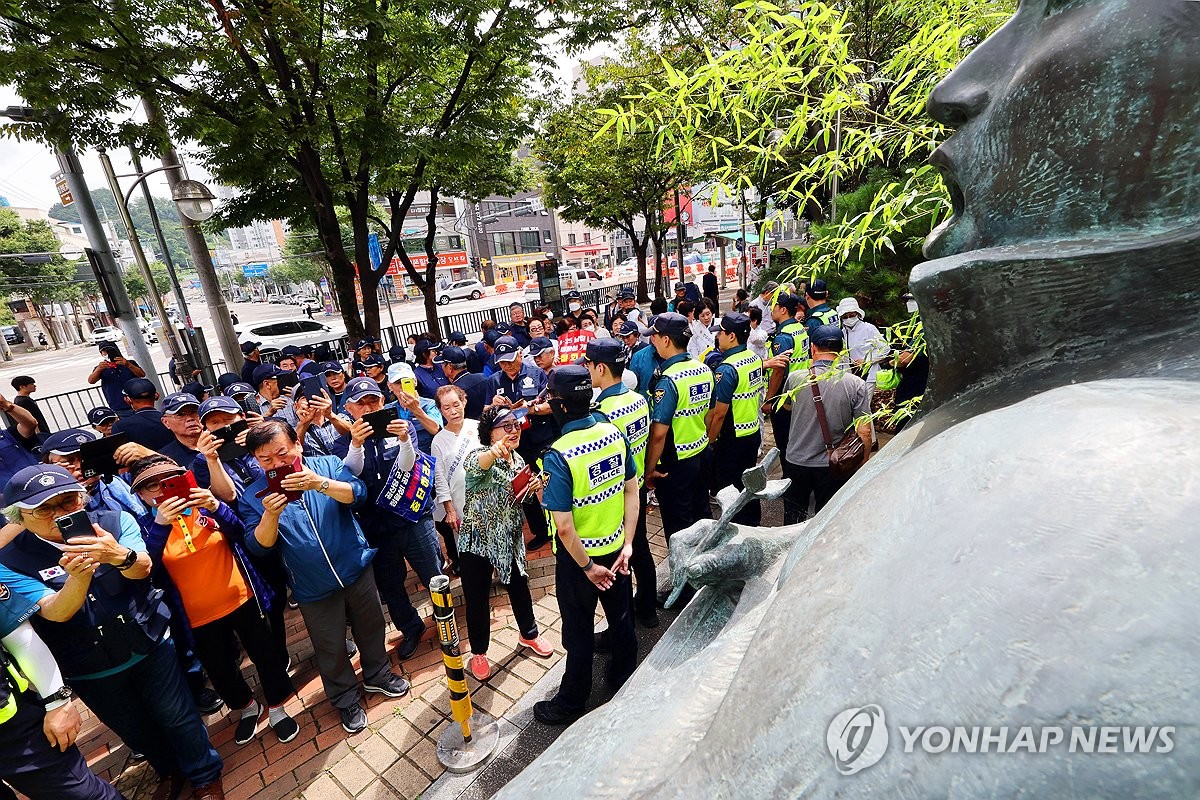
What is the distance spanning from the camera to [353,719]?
3.70m

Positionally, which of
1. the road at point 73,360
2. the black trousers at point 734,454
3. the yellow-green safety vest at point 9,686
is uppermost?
the yellow-green safety vest at point 9,686

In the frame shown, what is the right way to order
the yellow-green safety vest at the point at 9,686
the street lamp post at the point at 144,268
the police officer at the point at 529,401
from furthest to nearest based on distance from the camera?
1. the street lamp post at the point at 144,268
2. the police officer at the point at 529,401
3. the yellow-green safety vest at the point at 9,686

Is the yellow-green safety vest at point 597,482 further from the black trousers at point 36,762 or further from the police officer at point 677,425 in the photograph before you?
the black trousers at point 36,762

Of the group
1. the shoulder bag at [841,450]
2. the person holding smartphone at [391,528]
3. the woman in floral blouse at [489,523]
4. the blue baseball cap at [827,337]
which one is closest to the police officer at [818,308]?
the blue baseball cap at [827,337]

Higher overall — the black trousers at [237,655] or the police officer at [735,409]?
the police officer at [735,409]

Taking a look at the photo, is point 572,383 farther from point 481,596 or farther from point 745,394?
point 745,394

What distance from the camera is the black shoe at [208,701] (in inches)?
160

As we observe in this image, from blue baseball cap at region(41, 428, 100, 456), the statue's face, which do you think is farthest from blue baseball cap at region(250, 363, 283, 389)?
the statue's face

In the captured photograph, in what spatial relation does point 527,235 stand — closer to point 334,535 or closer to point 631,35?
point 631,35

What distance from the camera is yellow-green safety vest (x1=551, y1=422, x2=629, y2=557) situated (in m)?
3.12

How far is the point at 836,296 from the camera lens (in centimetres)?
774

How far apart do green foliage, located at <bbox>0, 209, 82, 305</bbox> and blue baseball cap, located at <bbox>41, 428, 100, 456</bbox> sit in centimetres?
3571

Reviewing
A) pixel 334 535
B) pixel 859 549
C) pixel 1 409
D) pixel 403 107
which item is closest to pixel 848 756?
pixel 859 549

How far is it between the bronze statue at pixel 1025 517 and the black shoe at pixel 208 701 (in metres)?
4.17
